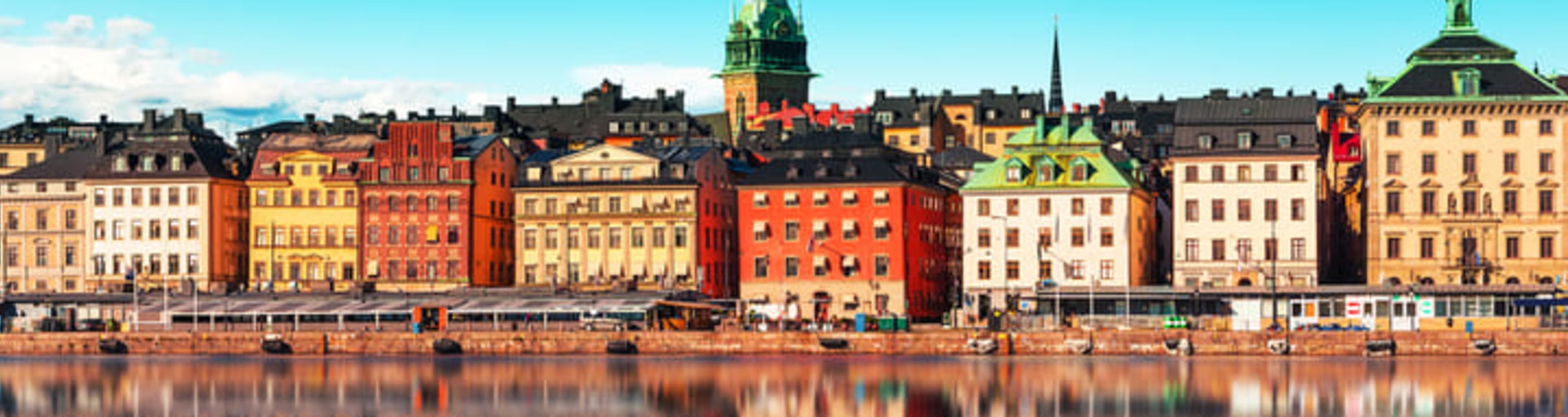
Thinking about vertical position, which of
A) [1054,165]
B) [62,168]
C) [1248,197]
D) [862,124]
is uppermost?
[862,124]

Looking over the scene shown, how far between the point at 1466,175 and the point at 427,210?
6555cm

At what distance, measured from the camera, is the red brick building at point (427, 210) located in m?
176

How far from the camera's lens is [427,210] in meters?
177

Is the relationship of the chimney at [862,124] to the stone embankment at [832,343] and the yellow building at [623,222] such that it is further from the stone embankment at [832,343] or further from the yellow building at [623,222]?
the stone embankment at [832,343]

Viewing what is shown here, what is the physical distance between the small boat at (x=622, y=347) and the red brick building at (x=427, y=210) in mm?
24729

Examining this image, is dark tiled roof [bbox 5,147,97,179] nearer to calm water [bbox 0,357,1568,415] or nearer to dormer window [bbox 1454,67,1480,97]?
calm water [bbox 0,357,1568,415]

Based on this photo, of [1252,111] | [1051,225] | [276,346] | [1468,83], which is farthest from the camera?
[1051,225]

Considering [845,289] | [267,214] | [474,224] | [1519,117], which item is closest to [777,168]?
[845,289]

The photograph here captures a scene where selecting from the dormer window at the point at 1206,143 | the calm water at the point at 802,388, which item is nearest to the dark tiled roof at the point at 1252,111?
the dormer window at the point at 1206,143

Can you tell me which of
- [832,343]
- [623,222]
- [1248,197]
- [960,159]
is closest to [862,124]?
[960,159]

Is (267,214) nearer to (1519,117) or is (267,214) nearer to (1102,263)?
(1102,263)

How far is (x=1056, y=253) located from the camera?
161 metres

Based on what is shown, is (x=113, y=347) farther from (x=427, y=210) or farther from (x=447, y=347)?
(x=427, y=210)

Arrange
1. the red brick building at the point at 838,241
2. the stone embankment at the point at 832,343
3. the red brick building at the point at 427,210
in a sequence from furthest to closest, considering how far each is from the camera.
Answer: the red brick building at the point at 427,210 < the red brick building at the point at 838,241 < the stone embankment at the point at 832,343
